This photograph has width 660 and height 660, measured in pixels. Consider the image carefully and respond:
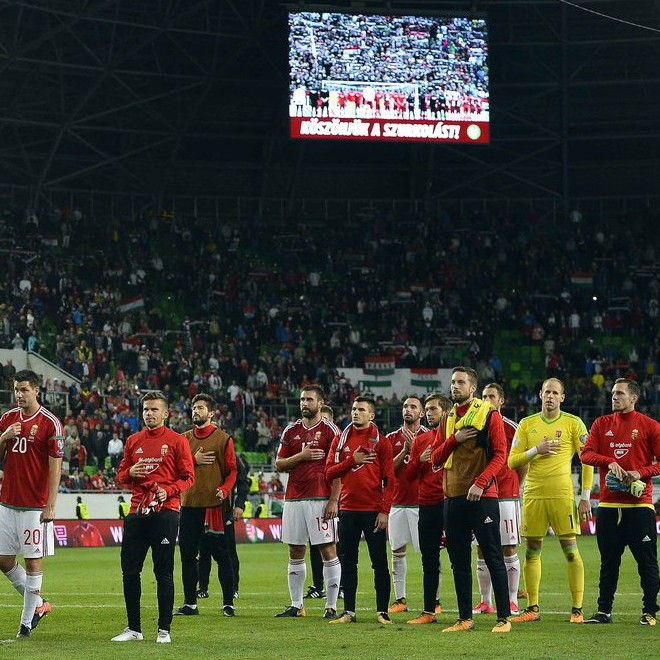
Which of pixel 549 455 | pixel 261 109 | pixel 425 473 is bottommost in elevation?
pixel 425 473

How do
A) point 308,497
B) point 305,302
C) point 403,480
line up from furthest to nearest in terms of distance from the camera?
point 305,302
point 403,480
point 308,497

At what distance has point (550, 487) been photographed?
15.1 metres

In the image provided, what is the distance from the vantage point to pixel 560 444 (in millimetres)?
14875

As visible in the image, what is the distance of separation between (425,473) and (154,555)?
341 cm

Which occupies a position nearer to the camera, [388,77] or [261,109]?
[388,77]

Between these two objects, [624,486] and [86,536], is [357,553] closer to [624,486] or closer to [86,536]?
[624,486]

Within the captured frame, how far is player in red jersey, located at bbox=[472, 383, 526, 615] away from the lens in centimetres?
1590

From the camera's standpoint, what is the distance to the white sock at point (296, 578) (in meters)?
15.6

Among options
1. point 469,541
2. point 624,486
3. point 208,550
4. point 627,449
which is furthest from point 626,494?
point 208,550

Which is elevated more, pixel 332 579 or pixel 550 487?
pixel 550 487

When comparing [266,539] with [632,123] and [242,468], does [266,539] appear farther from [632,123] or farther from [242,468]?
[632,123]

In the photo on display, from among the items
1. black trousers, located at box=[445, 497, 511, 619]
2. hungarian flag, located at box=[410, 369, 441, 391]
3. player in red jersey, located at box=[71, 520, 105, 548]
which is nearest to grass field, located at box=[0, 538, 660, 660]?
black trousers, located at box=[445, 497, 511, 619]

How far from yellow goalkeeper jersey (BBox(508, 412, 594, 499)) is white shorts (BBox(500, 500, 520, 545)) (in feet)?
2.66

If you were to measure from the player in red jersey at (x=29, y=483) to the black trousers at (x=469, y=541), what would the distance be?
393cm
